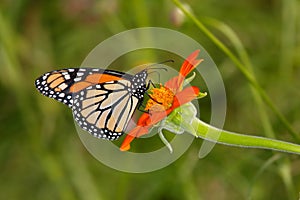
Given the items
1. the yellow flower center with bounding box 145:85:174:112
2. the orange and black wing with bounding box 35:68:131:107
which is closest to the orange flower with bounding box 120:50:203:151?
the yellow flower center with bounding box 145:85:174:112

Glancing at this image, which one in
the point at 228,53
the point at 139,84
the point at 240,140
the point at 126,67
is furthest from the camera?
the point at 126,67

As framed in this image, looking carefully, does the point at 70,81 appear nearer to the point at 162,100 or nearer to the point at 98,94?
the point at 98,94

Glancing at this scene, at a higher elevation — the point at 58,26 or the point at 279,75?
the point at 58,26

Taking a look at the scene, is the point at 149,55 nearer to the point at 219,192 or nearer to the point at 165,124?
the point at 219,192

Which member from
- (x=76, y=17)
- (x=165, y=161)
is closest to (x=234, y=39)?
(x=165, y=161)

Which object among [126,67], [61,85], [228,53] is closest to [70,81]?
[61,85]

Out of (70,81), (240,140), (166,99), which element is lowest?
(240,140)
